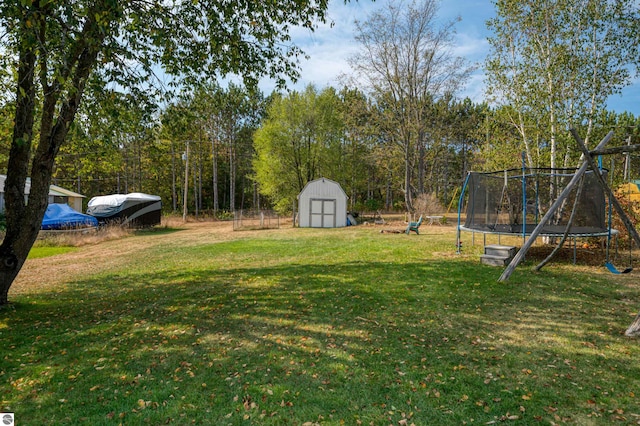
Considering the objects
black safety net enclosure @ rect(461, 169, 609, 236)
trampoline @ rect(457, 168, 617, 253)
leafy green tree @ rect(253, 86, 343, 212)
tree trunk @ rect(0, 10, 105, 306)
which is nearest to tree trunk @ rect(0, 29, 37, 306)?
tree trunk @ rect(0, 10, 105, 306)

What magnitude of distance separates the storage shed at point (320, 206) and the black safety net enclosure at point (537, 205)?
11.5 meters

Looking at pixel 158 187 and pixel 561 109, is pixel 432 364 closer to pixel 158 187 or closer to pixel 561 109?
pixel 561 109

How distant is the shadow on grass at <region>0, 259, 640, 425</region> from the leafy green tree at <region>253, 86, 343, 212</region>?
21424 mm

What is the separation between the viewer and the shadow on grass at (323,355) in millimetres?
3053

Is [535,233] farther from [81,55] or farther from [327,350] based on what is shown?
[81,55]

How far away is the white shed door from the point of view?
2358cm

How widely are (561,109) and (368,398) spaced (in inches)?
497

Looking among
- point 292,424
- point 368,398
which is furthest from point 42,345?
point 368,398

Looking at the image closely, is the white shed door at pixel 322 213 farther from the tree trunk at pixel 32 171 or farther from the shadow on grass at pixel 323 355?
the tree trunk at pixel 32 171

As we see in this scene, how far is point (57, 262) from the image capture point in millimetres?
11320

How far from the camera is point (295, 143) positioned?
94.4ft

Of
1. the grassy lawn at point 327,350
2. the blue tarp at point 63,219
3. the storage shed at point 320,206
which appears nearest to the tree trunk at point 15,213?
the grassy lawn at point 327,350

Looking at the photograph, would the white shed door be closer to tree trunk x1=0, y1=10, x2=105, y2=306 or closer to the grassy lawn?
the grassy lawn

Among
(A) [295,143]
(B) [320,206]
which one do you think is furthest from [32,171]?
(A) [295,143]
